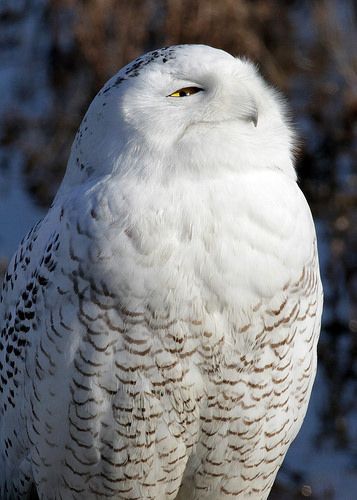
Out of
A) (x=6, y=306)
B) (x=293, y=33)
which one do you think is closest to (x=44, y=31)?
(x=293, y=33)

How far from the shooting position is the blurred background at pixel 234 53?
23.7 ft

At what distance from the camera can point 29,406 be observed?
11.6 feet

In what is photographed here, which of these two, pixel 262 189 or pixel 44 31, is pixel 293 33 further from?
pixel 262 189

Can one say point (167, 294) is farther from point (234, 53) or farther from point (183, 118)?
point (234, 53)

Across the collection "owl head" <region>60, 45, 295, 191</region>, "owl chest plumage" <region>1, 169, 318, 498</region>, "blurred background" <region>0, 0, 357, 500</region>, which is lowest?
"blurred background" <region>0, 0, 357, 500</region>

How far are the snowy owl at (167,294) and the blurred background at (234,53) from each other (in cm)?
336

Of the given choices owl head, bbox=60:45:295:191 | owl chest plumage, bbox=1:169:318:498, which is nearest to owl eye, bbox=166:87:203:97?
owl head, bbox=60:45:295:191

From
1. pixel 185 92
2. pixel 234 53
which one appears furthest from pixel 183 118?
pixel 234 53

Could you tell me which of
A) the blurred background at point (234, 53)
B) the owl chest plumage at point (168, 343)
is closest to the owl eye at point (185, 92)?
the owl chest plumage at point (168, 343)

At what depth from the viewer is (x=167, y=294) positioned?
322cm

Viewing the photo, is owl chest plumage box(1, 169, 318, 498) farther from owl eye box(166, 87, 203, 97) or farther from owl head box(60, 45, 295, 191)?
owl eye box(166, 87, 203, 97)

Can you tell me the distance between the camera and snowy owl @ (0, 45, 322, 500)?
10.4 ft

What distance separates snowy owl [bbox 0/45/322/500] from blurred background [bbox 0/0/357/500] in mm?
3356

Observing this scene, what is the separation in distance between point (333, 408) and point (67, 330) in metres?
3.75
